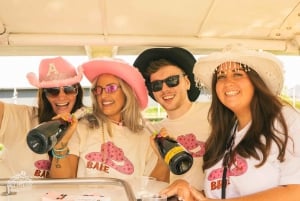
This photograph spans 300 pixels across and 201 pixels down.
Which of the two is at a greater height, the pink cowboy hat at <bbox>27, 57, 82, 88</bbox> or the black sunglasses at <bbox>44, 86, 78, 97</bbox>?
the pink cowboy hat at <bbox>27, 57, 82, 88</bbox>

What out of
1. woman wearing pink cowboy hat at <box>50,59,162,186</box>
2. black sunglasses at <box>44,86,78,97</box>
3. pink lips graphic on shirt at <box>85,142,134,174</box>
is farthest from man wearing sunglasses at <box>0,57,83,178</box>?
pink lips graphic on shirt at <box>85,142,134,174</box>

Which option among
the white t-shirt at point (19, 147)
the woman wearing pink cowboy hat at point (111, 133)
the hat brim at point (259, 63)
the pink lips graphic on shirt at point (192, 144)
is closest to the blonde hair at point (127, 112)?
the woman wearing pink cowboy hat at point (111, 133)

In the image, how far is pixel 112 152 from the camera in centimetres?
197

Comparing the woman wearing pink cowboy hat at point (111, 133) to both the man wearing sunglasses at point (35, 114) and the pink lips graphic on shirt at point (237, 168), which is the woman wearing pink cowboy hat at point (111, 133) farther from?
the pink lips graphic on shirt at point (237, 168)

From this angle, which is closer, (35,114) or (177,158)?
(177,158)

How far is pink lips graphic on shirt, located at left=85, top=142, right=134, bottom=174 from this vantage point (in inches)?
76.0

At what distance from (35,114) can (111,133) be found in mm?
468

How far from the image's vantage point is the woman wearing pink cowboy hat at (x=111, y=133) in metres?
1.92

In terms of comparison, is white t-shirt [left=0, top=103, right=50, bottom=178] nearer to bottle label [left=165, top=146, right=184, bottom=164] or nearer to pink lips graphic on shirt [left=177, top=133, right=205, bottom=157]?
pink lips graphic on shirt [left=177, top=133, right=205, bottom=157]

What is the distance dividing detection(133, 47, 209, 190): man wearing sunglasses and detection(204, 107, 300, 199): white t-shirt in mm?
483

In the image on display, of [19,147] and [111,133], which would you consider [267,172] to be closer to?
[111,133]

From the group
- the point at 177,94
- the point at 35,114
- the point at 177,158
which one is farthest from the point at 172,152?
the point at 35,114

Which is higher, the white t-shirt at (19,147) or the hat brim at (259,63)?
the hat brim at (259,63)

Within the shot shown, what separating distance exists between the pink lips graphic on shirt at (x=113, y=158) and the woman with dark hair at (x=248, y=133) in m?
0.39
